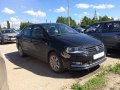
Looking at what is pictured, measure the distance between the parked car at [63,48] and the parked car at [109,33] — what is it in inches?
78.0

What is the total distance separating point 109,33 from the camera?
871 cm

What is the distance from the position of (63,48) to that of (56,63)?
0.63 m

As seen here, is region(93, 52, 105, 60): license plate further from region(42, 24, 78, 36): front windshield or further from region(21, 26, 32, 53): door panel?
region(21, 26, 32, 53): door panel

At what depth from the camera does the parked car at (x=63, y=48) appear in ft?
19.0

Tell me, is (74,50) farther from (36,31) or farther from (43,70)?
(36,31)

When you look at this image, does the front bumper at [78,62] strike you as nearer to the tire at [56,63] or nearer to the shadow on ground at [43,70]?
the tire at [56,63]

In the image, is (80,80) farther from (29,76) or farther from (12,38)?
(12,38)

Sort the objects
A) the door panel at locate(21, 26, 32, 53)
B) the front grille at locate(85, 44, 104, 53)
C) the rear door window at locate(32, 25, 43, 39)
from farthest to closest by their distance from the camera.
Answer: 1. the door panel at locate(21, 26, 32, 53)
2. the rear door window at locate(32, 25, 43, 39)
3. the front grille at locate(85, 44, 104, 53)

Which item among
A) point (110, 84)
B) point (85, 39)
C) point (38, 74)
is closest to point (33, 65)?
point (38, 74)

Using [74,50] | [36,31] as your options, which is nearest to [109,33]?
[36,31]

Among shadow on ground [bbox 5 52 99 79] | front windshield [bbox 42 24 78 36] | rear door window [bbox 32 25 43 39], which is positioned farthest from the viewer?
rear door window [bbox 32 25 43 39]

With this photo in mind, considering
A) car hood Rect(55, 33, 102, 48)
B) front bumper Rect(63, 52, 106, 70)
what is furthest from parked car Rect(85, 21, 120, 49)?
front bumper Rect(63, 52, 106, 70)

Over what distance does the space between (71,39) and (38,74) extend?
156 cm

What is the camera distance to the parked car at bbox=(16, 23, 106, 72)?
19.0 feet
